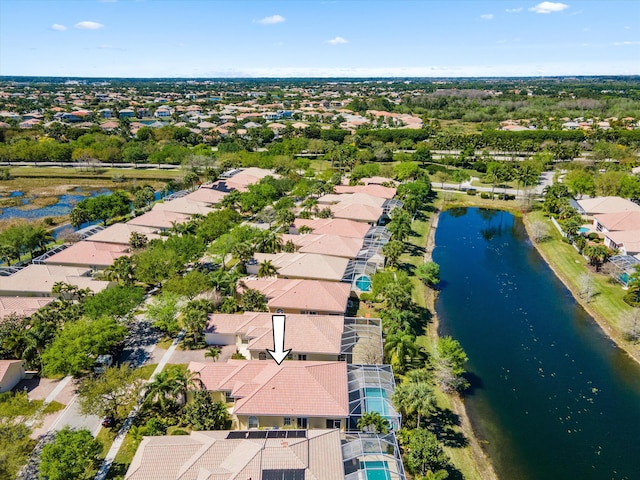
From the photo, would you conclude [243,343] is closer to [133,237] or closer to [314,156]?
[133,237]

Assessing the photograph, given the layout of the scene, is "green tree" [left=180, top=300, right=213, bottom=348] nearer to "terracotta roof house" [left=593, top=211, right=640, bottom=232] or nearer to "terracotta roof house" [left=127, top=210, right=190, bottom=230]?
"terracotta roof house" [left=127, top=210, right=190, bottom=230]

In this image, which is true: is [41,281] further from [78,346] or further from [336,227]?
[336,227]

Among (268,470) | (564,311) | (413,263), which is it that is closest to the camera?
(268,470)

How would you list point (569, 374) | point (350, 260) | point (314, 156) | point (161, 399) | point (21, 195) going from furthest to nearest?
point (314, 156) < point (21, 195) < point (350, 260) < point (569, 374) < point (161, 399)

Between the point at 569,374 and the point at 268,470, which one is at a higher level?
the point at 268,470

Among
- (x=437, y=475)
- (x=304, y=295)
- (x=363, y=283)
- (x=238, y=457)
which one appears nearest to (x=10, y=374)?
(x=238, y=457)

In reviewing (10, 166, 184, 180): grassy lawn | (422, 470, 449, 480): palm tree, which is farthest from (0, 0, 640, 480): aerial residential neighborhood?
Answer: (10, 166, 184, 180): grassy lawn

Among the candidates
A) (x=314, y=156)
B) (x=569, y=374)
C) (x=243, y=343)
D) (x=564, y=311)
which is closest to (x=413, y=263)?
(x=564, y=311)
